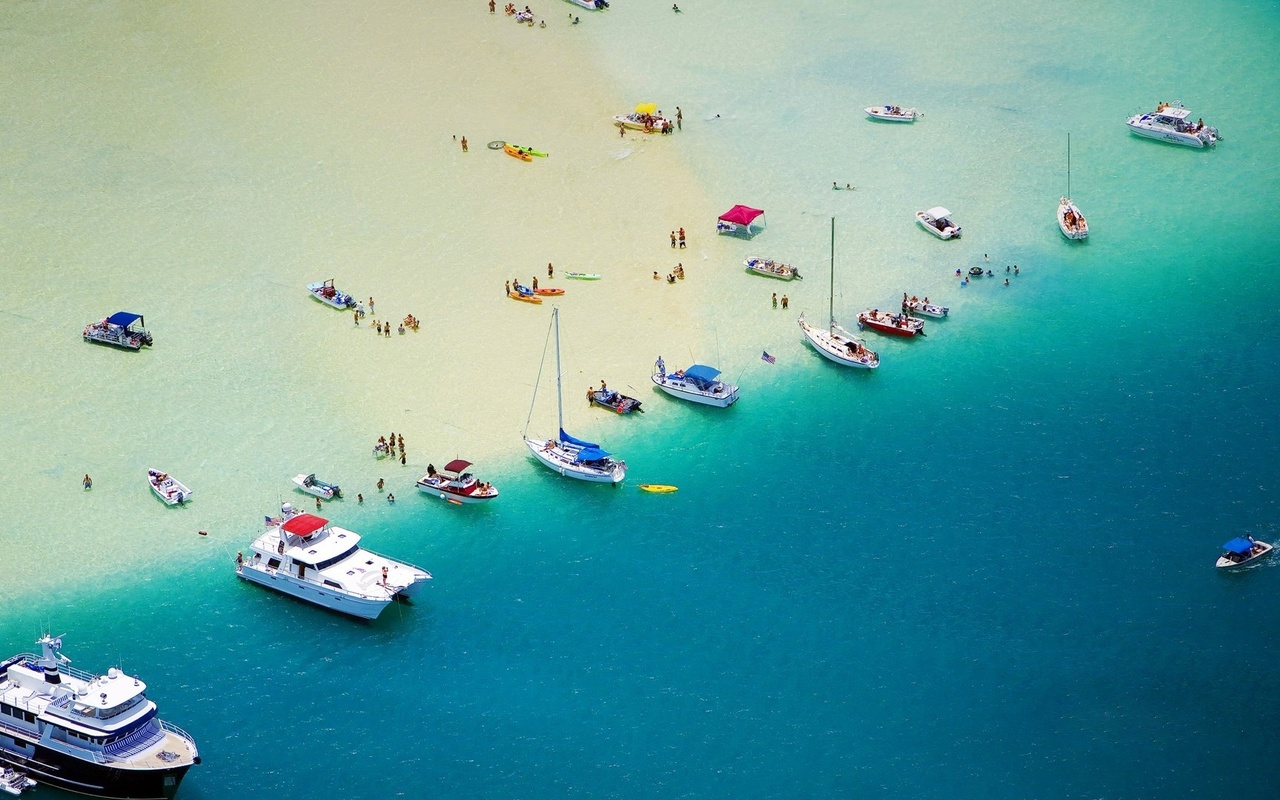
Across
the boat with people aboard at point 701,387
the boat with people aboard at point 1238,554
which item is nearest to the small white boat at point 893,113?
the boat with people aboard at point 701,387

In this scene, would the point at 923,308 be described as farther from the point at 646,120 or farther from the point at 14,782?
the point at 14,782

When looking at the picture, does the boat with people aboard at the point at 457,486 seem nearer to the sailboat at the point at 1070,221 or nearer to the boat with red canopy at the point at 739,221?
the boat with red canopy at the point at 739,221

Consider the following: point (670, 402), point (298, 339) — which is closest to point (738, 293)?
point (670, 402)

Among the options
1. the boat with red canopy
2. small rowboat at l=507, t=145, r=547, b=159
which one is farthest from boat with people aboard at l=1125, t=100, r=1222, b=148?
small rowboat at l=507, t=145, r=547, b=159

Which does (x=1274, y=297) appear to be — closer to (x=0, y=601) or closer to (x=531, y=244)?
(x=531, y=244)

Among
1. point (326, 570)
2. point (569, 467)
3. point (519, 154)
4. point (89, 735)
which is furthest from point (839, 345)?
point (89, 735)

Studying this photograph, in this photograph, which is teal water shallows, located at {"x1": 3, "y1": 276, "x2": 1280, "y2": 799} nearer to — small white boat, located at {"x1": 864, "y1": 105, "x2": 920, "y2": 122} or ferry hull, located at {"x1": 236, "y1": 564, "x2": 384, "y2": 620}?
ferry hull, located at {"x1": 236, "y1": 564, "x2": 384, "y2": 620}
